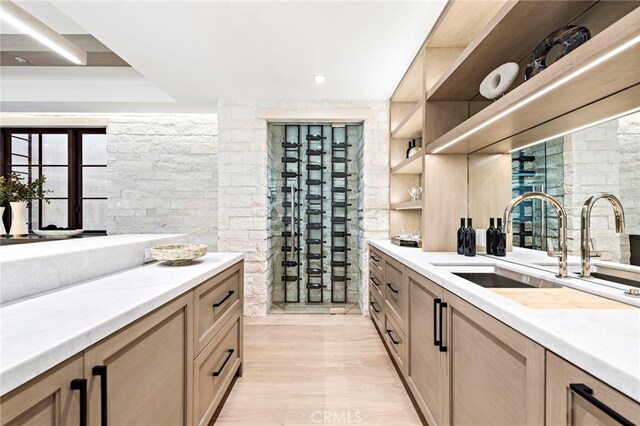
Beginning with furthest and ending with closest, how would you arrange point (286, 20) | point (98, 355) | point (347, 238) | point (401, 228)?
1. point (347, 238)
2. point (401, 228)
3. point (286, 20)
4. point (98, 355)

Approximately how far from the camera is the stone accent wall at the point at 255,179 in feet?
11.7

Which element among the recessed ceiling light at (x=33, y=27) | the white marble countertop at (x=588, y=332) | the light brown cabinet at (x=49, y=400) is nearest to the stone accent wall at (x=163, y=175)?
the recessed ceiling light at (x=33, y=27)

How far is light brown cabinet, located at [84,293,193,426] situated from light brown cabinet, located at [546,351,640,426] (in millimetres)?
1077

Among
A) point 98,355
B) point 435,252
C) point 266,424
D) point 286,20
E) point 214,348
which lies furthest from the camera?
point 435,252

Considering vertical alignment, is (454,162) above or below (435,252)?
above

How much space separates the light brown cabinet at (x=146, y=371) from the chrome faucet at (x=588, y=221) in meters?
1.68

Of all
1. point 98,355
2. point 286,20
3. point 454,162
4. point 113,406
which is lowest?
point 113,406

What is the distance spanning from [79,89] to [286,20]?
3.16 meters

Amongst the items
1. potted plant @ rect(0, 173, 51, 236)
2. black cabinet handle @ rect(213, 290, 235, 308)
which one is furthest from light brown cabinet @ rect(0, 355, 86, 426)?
potted plant @ rect(0, 173, 51, 236)

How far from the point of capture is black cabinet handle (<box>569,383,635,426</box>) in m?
0.55

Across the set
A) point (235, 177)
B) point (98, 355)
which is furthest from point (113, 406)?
point (235, 177)

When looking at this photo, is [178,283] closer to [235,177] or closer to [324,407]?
[324,407]

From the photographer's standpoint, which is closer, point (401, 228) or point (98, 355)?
point (98, 355)

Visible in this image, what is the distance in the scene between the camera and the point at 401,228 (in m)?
3.54
